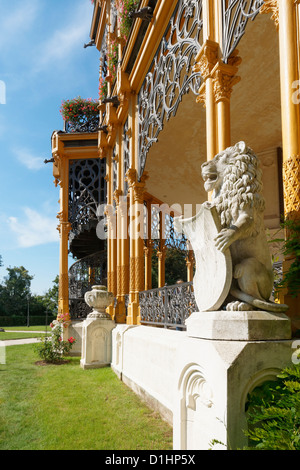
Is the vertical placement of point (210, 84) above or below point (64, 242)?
above

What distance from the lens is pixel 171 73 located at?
765 cm

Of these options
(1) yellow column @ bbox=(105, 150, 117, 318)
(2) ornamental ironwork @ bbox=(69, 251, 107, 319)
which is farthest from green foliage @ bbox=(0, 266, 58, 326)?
(1) yellow column @ bbox=(105, 150, 117, 318)

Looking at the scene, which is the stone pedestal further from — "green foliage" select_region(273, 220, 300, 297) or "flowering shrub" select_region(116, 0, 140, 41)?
"flowering shrub" select_region(116, 0, 140, 41)

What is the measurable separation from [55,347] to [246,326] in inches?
342

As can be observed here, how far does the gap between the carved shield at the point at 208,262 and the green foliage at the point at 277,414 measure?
687 millimetres

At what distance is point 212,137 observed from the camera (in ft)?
16.0

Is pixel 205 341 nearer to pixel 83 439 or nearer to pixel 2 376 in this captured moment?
pixel 83 439

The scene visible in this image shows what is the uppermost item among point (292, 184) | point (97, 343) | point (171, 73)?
point (171, 73)

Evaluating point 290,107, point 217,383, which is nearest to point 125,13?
point 290,107

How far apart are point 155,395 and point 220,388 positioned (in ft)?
10.2

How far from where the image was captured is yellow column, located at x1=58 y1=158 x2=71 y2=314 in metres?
12.8

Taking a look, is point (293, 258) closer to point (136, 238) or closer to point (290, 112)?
point (290, 112)

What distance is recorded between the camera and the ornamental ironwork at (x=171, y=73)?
582cm
